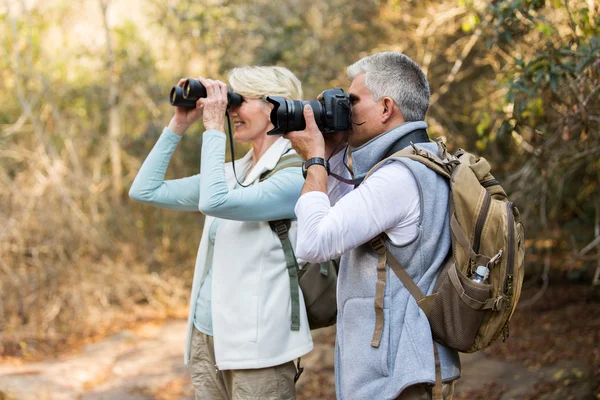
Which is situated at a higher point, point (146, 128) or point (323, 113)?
point (323, 113)

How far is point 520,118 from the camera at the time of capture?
3387 mm

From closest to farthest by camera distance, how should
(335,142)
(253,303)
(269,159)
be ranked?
(335,142), (253,303), (269,159)

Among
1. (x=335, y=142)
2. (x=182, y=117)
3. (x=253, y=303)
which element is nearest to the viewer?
(x=335, y=142)

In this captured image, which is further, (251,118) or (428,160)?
(251,118)

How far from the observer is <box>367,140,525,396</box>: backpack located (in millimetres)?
1789

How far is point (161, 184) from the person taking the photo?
8.62ft

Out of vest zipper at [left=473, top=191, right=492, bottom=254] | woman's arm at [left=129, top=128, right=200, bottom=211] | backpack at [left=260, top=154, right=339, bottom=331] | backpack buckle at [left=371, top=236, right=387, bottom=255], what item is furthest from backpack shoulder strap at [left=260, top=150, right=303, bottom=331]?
vest zipper at [left=473, top=191, right=492, bottom=254]

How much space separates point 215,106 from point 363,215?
2.77ft

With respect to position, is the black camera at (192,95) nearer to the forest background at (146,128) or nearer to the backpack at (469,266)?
the backpack at (469,266)

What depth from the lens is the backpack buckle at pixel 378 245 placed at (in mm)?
1865

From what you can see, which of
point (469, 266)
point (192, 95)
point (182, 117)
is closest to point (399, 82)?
point (469, 266)

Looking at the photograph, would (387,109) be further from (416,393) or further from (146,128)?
(146,128)

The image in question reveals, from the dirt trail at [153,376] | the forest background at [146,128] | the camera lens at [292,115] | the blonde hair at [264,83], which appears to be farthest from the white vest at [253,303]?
the dirt trail at [153,376]

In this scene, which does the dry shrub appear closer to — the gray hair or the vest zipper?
the gray hair
